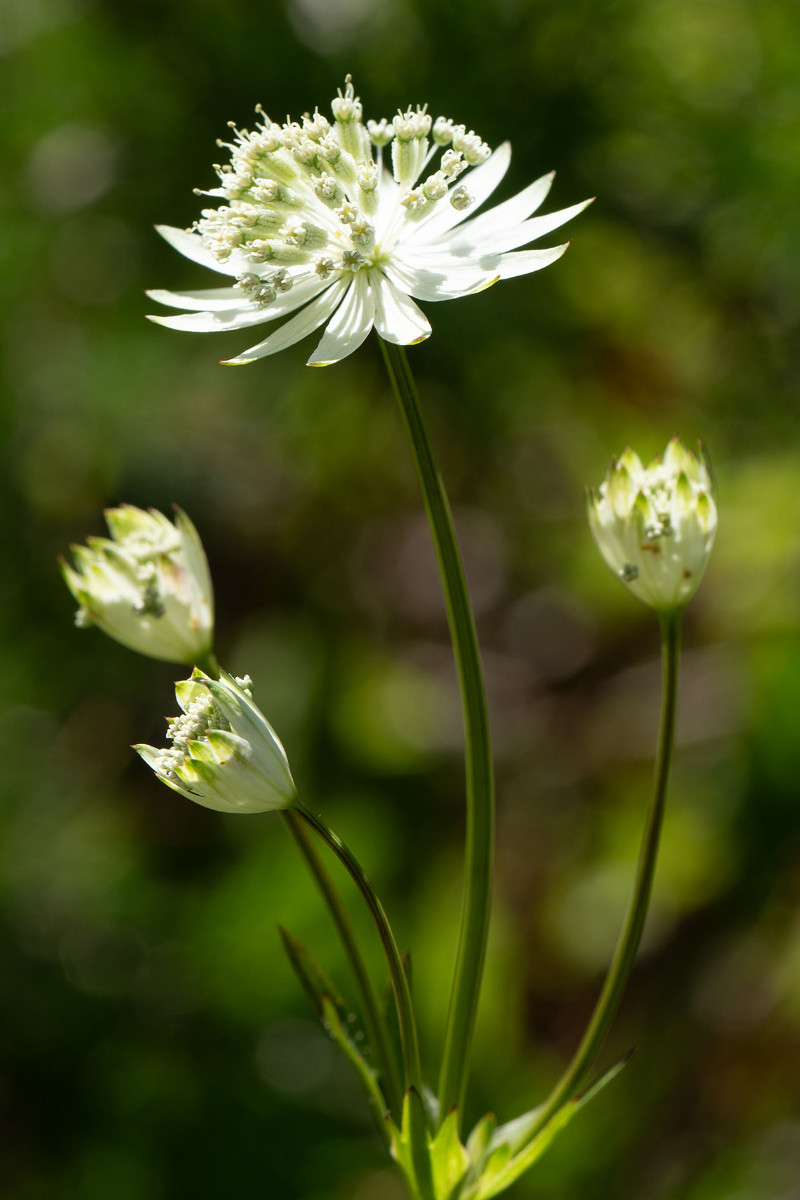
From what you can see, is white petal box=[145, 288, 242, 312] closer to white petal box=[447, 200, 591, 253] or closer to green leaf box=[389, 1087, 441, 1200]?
white petal box=[447, 200, 591, 253]

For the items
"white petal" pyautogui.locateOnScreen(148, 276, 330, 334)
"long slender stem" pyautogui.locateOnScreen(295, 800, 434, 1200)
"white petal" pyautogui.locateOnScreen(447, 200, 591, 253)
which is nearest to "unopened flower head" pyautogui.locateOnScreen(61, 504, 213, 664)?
"white petal" pyautogui.locateOnScreen(148, 276, 330, 334)

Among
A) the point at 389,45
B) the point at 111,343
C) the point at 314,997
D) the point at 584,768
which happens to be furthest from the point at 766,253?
the point at 314,997

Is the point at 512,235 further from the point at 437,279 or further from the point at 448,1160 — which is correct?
the point at 448,1160

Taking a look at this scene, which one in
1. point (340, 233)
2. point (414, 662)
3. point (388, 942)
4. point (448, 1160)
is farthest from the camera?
point (414, 662)

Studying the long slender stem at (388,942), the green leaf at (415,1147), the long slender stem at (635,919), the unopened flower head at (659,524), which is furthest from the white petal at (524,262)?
the green leaf at (415,1147)

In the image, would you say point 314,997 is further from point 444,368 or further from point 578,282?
point 578,282

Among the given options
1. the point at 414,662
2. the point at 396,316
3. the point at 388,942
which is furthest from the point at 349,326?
the point at 414,662

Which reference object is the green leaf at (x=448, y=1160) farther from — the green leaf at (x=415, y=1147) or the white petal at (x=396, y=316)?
the white petal at (x=396, y=316)
